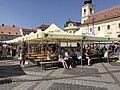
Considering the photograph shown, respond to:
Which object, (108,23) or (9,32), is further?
(9,32)

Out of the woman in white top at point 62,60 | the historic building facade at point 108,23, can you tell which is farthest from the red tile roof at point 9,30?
the woman in white top at point 62,60

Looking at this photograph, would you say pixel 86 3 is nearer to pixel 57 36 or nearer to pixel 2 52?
pixel 2 52

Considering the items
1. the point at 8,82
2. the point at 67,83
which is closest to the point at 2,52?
the point at 8,82

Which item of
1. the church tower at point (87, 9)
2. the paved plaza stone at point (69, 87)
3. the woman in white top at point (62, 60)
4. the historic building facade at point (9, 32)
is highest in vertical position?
the church tower at point (87, 9)

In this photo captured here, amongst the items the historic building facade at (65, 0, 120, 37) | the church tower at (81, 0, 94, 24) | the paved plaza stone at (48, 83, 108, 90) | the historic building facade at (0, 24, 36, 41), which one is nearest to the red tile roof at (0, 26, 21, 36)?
the historic building facade at (0, 24, 36, 41)

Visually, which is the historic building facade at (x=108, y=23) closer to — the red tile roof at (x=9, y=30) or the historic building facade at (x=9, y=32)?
the historic building facade at (x=9, y=32)

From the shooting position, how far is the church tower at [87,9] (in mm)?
67275

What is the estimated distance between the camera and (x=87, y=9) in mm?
67625

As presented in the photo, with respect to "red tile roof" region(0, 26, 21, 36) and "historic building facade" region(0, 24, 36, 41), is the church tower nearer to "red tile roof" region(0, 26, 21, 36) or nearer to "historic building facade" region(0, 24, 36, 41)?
"historic building facade" region(0, 24, 36, 41)

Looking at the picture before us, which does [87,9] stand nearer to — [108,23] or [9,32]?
[108,23]

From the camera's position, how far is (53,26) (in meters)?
12.1

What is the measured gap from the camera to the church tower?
6728 cm

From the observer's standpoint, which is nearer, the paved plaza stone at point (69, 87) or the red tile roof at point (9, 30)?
the paved plaza stone at point (69, 87)

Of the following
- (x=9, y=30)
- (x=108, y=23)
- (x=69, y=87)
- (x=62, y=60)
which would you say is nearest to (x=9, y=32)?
(x=9, y=30)
